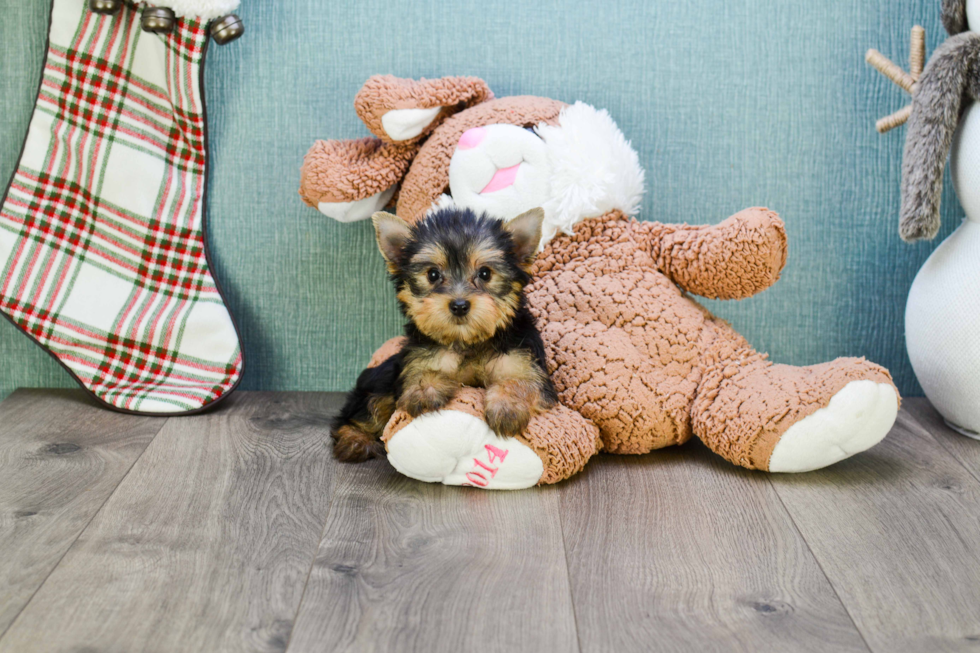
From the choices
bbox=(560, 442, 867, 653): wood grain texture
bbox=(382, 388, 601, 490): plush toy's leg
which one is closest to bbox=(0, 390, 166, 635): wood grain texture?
bbox=(382, 388, 601, 490): plush toy's leg

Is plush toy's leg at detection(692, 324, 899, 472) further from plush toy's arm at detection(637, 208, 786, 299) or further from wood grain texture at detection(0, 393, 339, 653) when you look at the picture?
wood grain texture at detection(0, 393, 339, 653)

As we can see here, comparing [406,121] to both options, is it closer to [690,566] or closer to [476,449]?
[476,449]

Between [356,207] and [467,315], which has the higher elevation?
[356,207]

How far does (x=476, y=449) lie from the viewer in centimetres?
152

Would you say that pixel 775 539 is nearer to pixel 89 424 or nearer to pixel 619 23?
pixel 619 23

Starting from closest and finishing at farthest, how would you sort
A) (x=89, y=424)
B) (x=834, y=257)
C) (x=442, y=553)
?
(x=442, y=553) → (x=89, y=424) → (x=834, y=257)

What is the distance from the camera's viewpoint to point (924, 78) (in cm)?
175

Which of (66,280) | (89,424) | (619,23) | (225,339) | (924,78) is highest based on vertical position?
(619,23)

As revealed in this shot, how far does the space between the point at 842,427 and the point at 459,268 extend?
753 mm

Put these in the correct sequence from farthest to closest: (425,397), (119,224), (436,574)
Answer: (119,224) < (425,397) < (436,574)

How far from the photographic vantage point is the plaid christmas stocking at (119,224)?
6.30ft

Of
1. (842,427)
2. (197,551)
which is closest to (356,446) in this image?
(197,551)

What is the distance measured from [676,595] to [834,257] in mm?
Result: 1184

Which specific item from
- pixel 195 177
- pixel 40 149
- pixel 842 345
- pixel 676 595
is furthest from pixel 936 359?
pixel 40 149
